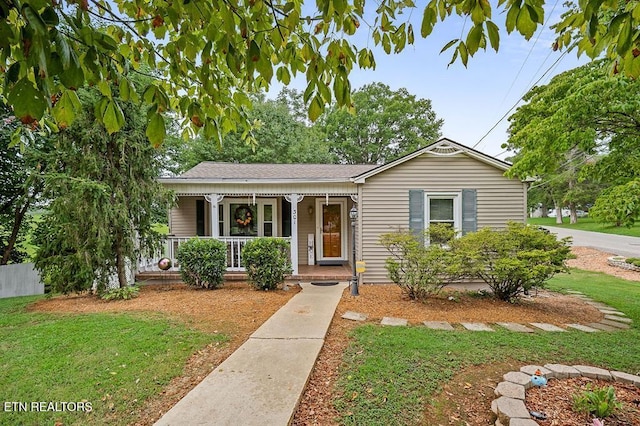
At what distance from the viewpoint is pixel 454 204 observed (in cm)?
816

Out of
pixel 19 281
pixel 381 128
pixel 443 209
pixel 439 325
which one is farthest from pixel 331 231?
pixel 381 128

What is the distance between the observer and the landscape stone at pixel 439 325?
4809 millimetres

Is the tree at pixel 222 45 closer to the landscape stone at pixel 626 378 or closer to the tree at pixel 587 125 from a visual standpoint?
the landscape stone at pixel 626 378

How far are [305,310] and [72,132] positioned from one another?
5.82 metres

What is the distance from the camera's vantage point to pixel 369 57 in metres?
2.14

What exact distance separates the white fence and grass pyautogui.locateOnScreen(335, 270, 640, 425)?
8402 mm

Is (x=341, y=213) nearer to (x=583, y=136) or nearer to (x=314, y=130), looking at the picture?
(x=583, y=136)

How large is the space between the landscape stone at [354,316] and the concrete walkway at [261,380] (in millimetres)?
372

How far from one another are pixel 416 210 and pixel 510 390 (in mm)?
5527

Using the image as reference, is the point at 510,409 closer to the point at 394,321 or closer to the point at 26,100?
the point at 394,321

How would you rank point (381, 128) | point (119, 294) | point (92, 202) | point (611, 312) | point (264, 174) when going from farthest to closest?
1. point (381, 128)
2. point (264, 174)
3. point (119, 294)
4. point (92, 202)
5. point (611, 312)

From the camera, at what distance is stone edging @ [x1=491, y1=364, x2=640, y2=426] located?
8.21 feet

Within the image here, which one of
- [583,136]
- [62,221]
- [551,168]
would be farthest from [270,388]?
[551,168]

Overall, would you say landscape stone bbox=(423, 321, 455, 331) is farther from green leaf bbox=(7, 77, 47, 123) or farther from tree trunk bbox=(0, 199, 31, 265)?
tree trunk bbox=(0, 199, 31, 265)
